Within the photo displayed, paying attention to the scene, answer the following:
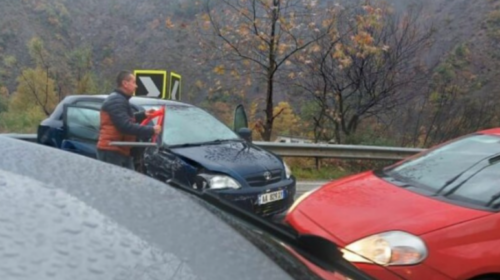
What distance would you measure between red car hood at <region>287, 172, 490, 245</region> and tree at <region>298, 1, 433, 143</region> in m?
9.45

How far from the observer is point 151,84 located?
891 cm

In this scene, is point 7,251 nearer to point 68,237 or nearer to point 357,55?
point 68,237

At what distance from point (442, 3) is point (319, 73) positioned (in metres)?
21.9

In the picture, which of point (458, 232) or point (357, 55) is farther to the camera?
point (357, 55)

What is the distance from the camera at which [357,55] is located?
48.5 ft

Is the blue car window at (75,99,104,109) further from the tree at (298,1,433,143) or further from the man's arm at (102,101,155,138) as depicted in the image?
the tree at (298,1,433,143)

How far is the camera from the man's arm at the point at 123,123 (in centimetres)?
586

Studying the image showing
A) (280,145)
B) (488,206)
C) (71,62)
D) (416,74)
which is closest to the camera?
(488,206)

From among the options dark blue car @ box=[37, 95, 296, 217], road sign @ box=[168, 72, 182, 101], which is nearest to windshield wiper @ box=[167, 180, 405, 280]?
dark blue car @ box=[37, 95, 296, 217]

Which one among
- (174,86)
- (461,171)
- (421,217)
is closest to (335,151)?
(174,86)

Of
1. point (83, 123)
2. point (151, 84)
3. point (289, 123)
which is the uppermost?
point (151, 84)

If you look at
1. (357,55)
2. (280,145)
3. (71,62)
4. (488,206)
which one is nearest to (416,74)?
(357,55)

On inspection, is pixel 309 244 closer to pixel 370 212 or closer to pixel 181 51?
pixel 370 212

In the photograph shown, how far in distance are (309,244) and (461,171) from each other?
8.58ft
